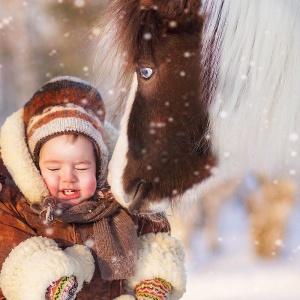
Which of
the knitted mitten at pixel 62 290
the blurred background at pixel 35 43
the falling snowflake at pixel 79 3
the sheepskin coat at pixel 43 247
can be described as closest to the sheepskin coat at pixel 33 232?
the sheepskin coat at pixel 43 247

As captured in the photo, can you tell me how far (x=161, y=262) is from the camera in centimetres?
142

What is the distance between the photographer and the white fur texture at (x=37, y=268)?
126 cm

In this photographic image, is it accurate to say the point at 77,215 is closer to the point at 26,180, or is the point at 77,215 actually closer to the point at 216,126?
the point at 26,180

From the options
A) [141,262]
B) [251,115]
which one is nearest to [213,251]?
[141,262]

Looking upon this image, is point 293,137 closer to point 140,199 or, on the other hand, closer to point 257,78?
point 257,78

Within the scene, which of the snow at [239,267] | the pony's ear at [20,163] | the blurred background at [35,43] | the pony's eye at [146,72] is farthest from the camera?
the blurred background at [35,43]

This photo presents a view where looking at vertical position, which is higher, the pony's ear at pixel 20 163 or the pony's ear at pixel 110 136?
the pony's ear at pixel 110 136

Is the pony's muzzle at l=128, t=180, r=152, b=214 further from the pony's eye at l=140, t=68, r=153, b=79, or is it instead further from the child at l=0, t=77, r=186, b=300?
the pony's eye at l=140, t=68, r=153, b=79

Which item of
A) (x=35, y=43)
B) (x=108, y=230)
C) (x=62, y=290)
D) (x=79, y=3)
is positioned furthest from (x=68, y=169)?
(x=35, y=43)

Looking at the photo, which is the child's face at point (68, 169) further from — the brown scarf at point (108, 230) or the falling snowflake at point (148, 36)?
the falling snowflake at point (148, 36)

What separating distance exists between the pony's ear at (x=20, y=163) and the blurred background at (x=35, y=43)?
2.45m

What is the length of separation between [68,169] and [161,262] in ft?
0.94

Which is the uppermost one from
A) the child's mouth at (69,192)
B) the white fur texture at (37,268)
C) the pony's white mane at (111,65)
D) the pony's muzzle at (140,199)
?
the pony's white mane at (111,65)

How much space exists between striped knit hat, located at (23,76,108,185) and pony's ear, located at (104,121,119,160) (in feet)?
0.16
